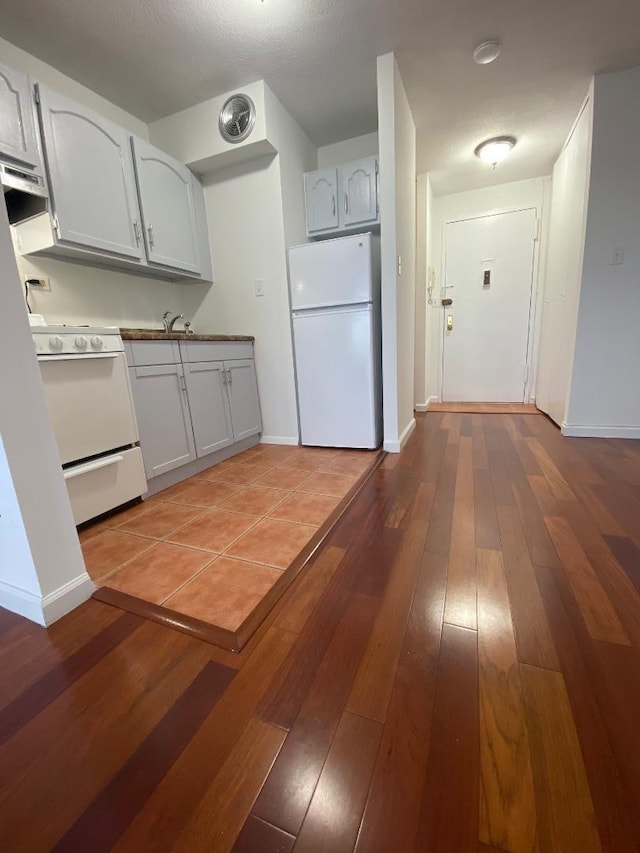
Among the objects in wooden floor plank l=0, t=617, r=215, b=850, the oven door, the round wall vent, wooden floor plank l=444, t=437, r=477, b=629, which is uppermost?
the round wall vent

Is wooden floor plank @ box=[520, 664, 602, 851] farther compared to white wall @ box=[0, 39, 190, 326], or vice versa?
white wall @ box=[0, 39, 190, 326]

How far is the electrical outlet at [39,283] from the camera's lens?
191cm

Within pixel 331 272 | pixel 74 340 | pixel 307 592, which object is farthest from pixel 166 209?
pixel 307 592

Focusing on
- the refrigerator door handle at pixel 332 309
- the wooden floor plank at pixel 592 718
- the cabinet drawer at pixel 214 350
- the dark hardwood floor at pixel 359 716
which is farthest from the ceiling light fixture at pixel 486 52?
the wooden floor plank at pixel 592 718

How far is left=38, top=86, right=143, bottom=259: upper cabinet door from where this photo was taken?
1.75 m

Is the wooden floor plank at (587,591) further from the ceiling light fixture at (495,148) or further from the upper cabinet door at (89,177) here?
the ceiling light fixture at (495,148)

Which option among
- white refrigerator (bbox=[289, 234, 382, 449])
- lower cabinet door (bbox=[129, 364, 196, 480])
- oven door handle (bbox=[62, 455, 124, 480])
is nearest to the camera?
oven door handle (bbox=[62, 455, 124, 480])

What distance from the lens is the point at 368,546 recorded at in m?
1.35

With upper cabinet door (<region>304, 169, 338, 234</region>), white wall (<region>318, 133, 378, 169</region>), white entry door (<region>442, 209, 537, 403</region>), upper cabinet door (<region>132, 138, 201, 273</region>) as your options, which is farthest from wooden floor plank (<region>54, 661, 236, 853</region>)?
white entry door (<region>442, 209, 537, 403</region>)

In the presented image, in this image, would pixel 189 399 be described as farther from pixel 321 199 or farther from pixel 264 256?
pixel 321 199

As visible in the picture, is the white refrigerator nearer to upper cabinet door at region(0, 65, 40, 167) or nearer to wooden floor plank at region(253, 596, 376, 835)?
upper cabinet door at region(0, 65, 40, 167)

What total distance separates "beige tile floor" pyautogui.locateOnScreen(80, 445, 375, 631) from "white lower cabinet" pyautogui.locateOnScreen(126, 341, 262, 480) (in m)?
0.23

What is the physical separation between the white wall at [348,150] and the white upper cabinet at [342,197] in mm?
358

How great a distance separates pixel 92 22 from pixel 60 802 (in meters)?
2.99
